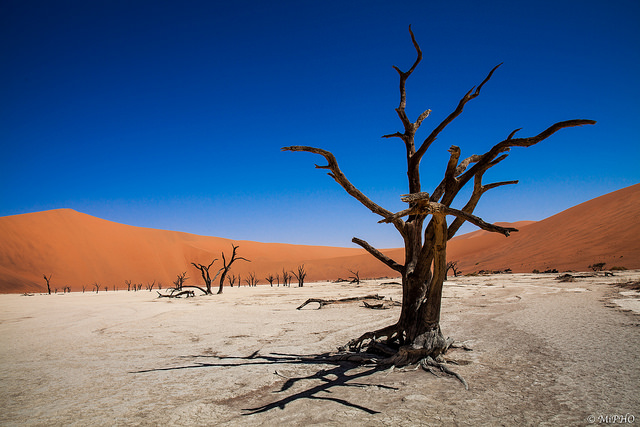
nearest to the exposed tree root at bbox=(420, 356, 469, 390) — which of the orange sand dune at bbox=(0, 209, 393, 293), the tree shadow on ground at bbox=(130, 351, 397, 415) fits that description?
the tree shadow on ground at bbox=(130, 351, 397, 415)

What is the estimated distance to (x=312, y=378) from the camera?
155 inches

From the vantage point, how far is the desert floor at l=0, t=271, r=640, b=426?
287cm

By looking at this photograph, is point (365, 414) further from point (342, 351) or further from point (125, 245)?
point (125, 245)

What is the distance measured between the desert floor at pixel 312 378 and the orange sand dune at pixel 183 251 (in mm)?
26630

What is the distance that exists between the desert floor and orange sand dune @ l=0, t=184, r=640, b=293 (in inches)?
1048

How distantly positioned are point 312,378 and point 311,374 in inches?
7.4

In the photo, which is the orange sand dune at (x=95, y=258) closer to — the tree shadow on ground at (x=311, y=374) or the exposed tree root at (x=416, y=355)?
the tree shadow on ground at (x=311, y=374)

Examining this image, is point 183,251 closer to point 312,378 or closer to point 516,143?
point 312,378

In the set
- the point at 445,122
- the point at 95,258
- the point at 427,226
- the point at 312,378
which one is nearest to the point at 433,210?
the point at 427,226

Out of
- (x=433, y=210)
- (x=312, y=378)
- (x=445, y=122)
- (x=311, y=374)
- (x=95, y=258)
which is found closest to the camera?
(x=433, y=210)

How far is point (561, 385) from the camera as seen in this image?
10.7ft

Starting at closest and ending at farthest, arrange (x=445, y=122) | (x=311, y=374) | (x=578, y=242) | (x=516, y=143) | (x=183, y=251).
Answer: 1. (x=516, y=143)
2. (x=311, y=374)
3. (x=445, y=122)
4. (x=578, y=242)
5. (x=183, y=251)

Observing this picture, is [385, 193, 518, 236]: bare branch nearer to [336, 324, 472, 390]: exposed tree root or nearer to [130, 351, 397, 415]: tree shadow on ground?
[336, 324, 472, 390]: exposed tree root

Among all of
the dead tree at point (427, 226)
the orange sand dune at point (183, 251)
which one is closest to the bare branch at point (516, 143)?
the dead tree at point (427, 226)
